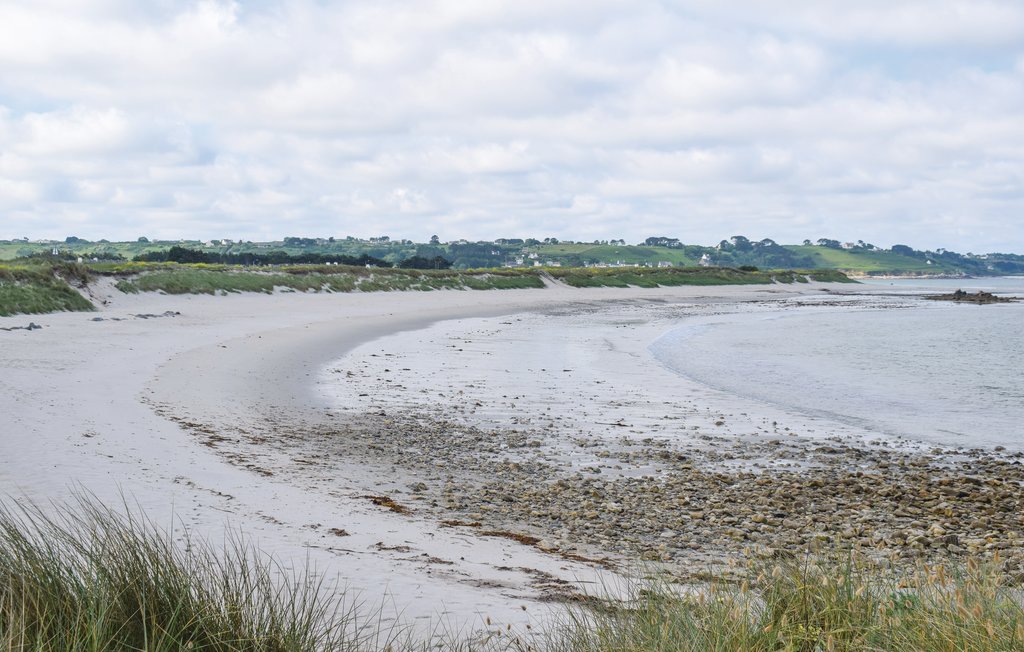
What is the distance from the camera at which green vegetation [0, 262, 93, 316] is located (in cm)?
2722

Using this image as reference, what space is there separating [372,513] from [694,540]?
2981mm

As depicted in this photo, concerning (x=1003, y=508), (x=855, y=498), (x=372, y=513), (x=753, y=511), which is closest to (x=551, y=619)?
(x=372, y=513)

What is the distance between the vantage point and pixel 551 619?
5.05m

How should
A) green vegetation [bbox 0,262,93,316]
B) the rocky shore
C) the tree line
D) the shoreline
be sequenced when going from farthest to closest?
the tree line, green vegetation [bbox 0,262,93,316], the shoreline, the rocky shore

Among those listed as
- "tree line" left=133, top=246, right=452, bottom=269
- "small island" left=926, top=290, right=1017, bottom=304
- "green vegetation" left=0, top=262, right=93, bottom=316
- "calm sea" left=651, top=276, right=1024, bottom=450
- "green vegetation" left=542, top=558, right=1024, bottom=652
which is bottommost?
"calm sea" left=651, top=276, right=1024, bottom=450

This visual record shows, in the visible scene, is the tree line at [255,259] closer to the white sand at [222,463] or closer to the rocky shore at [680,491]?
the white sand at [222,463]

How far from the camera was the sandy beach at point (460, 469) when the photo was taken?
21.7ft

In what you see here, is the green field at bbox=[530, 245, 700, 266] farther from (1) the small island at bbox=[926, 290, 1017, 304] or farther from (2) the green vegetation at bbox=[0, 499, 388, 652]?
(2) the green vegetation at bbox=[0, 499, 388, 652]

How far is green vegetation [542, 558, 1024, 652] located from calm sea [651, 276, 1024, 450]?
33.8 feet

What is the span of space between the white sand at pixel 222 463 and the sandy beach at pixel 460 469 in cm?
4

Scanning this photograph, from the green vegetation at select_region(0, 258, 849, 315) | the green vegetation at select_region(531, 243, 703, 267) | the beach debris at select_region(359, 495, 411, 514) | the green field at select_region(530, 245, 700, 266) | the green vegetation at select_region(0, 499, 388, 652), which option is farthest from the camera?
the green field at select_region(530, 245, 700, 266)

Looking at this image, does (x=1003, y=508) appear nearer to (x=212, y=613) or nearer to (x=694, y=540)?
(x=694, y=540)

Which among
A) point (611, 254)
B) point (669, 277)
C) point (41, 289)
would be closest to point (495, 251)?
point (611, 254)

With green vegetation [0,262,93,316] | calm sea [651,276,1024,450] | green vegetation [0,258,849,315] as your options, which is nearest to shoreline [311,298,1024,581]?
calm sea [651,276,1024,450]
